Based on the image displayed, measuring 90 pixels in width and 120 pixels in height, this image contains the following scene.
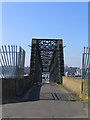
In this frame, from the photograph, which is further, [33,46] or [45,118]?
[33,46]

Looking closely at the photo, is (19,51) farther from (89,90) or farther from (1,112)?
(1,112)

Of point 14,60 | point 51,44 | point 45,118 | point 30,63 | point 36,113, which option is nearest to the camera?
point 45,118

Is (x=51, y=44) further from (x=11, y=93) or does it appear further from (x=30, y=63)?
(x=11, y=93)

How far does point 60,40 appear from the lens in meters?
37.2

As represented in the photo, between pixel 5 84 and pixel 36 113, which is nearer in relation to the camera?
pixel 36 113

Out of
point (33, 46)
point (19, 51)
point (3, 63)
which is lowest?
point (3, 63)

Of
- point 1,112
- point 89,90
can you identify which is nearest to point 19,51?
point 89,90

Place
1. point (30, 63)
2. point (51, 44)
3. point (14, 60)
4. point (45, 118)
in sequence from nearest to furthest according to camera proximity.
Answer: point (45, 118) → point (14, 60) → point (30, 63) → point (51, 44)

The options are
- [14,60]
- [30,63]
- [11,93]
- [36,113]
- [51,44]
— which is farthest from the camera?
[51,44]

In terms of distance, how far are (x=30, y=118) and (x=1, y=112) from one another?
164cm

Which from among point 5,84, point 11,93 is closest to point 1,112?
point 5,84

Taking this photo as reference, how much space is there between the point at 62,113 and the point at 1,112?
2.46 metres

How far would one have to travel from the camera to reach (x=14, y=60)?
1394cm

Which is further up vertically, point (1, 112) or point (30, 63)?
point (30, 63)
